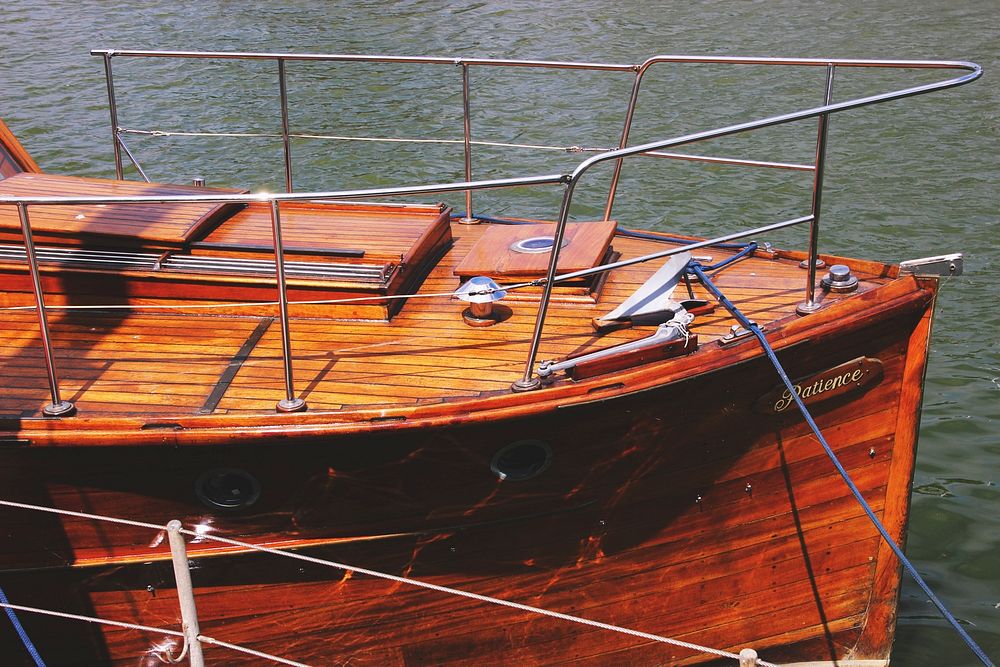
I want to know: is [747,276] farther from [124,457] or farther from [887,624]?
[124,457]

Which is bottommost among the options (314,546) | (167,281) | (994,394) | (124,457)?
(994,394)

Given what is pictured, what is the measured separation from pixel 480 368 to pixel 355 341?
2.14 feet

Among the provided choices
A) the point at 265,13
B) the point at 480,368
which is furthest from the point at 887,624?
the point at 265,13

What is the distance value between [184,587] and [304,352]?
57.9 inches

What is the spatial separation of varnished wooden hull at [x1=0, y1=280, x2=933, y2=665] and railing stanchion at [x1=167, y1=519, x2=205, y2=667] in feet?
2.17

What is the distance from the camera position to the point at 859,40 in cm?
1686

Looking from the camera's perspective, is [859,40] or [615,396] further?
[859,40]

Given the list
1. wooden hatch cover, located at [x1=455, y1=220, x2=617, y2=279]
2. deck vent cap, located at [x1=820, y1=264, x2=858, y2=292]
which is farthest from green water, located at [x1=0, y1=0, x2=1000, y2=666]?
wooden hatch cover, located at [x1=455, y1=220, x2=617, y2=279]

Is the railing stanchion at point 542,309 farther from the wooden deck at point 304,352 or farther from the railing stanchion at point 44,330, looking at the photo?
the railing stanchion at point 44,330

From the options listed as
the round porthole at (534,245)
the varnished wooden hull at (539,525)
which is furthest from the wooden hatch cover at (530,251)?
the varnished wooden hull at (539,525)

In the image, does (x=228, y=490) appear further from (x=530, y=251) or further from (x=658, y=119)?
(x=658, y=119)

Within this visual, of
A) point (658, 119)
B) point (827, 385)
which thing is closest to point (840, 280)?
point (827, 385)

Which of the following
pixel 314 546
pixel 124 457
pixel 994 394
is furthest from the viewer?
pixel 994 394

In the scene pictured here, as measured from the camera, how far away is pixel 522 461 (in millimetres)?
4746
